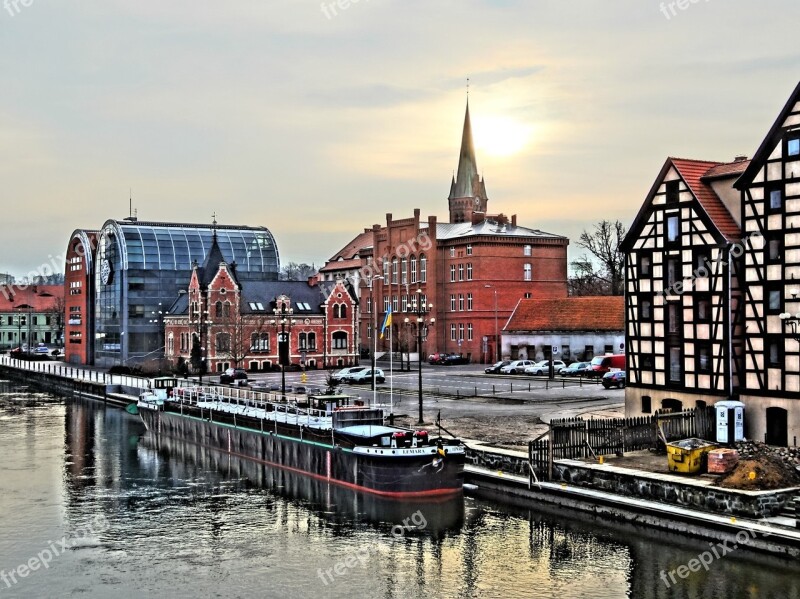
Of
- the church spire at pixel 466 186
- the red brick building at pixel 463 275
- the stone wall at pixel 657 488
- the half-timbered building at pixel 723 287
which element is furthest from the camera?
the church spire at pixel 466 186

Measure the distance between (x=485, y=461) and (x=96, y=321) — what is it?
3330 inches

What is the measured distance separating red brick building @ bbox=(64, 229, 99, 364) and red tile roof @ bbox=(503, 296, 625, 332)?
5352cm

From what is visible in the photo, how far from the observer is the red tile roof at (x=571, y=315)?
284 ft

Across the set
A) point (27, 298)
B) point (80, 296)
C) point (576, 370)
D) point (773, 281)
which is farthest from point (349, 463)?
point (27, 298)

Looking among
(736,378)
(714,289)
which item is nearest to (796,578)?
(736,378)

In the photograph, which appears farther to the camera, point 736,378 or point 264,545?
point 736,378

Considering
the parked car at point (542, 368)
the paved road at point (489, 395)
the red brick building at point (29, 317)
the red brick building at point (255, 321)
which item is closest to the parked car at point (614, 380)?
the paved road at point (489, 395)

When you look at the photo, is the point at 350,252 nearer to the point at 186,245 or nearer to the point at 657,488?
the point at 186,245

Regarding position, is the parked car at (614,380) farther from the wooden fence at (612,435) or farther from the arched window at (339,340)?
the arched window at (339,340)

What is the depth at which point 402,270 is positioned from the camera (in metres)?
113

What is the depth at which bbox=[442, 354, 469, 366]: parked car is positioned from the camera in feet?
330

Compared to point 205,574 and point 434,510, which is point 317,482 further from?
point 205,574

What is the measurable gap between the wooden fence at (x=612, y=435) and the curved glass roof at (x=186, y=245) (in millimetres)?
78169

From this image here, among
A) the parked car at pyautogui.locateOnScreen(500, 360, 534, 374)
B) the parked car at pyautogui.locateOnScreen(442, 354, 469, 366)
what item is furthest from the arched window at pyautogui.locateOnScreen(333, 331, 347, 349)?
the parked car at pyautogui.locateOnScreen(500, 360, 534, 374)
